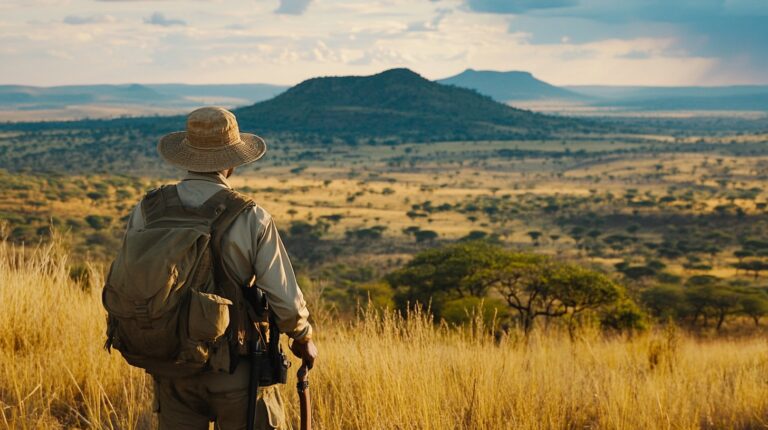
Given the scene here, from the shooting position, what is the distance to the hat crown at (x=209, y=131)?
3.21m

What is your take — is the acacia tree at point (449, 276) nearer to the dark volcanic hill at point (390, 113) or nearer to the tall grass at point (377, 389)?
the tall grass at point (377, 389)

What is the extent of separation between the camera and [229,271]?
3.03 metres

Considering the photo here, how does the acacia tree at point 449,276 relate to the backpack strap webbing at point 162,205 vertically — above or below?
below

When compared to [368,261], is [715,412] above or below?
above

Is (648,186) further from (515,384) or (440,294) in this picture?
(515,384)

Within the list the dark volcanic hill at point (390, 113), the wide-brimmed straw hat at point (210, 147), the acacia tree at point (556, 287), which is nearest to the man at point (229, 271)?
the wide-brimmed straw hat at point (210, 147)

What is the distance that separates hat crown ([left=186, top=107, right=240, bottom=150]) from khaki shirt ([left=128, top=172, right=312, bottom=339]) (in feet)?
0.86

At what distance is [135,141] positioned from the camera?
370 ft

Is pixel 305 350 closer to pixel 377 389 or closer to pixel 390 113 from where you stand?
pixel 377 389

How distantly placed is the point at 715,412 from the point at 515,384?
4.64 feet

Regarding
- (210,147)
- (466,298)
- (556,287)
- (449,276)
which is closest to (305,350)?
(210,147)

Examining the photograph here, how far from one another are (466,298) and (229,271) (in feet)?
44.3

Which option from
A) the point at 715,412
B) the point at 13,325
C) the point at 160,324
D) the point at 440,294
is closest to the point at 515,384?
the point at 715,412

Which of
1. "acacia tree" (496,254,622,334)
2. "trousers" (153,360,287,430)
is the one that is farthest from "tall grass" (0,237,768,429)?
"acacia tree" (496,254,622,334)
